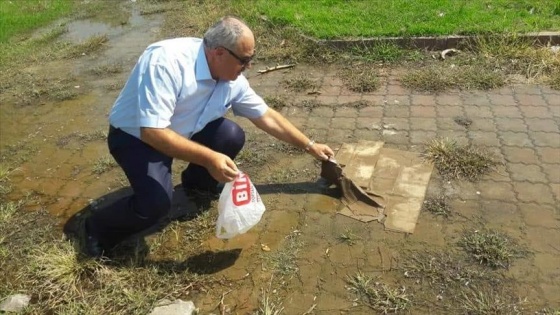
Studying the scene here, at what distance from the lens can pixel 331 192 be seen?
11.6ft

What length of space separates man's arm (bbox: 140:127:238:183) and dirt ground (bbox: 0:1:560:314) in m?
0.67

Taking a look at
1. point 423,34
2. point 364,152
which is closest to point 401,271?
point 364,152

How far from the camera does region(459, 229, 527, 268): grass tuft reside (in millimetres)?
2828

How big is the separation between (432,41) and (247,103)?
10.6 feet

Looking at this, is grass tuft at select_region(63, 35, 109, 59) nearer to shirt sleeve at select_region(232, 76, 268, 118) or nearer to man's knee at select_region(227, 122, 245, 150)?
man's knee at select_region(227, 122, 245, 150)

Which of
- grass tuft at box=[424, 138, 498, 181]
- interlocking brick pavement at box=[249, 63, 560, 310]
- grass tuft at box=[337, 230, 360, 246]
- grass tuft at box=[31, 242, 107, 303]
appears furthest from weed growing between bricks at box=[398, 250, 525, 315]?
grass tuft at box=[31, 242, 107, 303]

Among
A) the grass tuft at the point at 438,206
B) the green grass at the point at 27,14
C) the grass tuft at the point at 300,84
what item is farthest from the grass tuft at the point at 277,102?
the green grass at the point at 27,14

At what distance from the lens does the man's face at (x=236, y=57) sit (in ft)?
8.51

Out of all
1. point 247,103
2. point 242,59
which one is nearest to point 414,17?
point 247,103

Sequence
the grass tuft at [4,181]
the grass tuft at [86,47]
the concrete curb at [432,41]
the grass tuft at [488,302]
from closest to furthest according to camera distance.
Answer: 1. the grass tuft at [488,302]
2. the grass tuft at [4,181]
3. the concrete curb at [432,41]
4. the grass tuft at [86,47]

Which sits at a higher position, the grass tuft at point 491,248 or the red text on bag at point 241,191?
the red text on bag at point 241,191

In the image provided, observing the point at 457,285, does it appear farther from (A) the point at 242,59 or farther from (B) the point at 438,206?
(A) the point at 242,59

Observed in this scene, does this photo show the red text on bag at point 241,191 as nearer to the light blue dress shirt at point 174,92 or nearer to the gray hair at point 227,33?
the light blue dress shirt at point 174,92

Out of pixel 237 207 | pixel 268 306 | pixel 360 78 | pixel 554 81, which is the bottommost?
pixel 554 81
